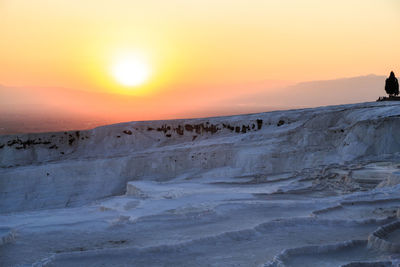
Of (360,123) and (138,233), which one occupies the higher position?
(360,123)

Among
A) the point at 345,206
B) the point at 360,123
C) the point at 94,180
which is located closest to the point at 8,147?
the point at 94,180

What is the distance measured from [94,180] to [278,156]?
10.7 meters

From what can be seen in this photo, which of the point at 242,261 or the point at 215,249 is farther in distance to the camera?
the point at 215,249

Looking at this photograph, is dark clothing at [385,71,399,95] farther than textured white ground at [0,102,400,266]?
Yes

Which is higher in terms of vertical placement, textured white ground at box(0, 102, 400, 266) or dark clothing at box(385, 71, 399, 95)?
dark clothing at box(385, 71, 399, 95)

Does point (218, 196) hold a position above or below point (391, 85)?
below

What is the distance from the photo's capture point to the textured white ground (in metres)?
6.42

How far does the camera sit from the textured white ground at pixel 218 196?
21.1 ft

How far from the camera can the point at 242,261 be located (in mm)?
5965

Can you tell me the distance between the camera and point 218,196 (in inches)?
433

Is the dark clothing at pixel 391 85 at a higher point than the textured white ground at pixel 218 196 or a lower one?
higher

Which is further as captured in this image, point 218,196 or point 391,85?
point 391,85

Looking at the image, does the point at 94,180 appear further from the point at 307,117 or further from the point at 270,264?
the point at 270,264

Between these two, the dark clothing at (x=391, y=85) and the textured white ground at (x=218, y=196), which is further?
the dark clothing at (x=391, y=85)
